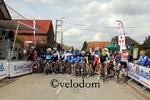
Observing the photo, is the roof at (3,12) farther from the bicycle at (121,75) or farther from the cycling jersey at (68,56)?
the bicycle at (121,75)

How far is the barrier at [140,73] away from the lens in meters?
11.8

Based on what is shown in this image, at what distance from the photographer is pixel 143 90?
1247 cm

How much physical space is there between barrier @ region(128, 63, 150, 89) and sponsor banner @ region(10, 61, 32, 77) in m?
7.10

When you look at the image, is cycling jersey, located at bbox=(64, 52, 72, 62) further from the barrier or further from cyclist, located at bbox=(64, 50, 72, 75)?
the barrier

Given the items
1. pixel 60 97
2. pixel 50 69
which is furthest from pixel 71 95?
pixel 50 69

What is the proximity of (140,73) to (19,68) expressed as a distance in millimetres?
8450

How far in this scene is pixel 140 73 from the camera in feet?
43.8

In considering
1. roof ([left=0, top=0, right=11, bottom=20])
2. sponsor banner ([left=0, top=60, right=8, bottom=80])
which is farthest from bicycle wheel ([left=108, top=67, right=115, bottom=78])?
roof ([left=0, top=0, right=11, bottom=20])

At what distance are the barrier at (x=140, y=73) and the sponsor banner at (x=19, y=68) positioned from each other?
7.10m

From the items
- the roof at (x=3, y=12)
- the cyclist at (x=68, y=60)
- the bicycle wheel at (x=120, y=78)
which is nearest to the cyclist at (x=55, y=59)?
the cyclist at (x=68, y=60)

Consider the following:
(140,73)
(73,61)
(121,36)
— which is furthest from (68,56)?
(140,73)

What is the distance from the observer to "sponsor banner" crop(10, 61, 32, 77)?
1684 cm

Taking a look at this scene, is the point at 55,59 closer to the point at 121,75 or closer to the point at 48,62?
the point at 48,62

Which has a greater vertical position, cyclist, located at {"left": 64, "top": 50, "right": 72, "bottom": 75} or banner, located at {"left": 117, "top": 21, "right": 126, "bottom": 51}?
banner, located at {"left": 117, "top": 21, "right": 126, "bottom": 51}
